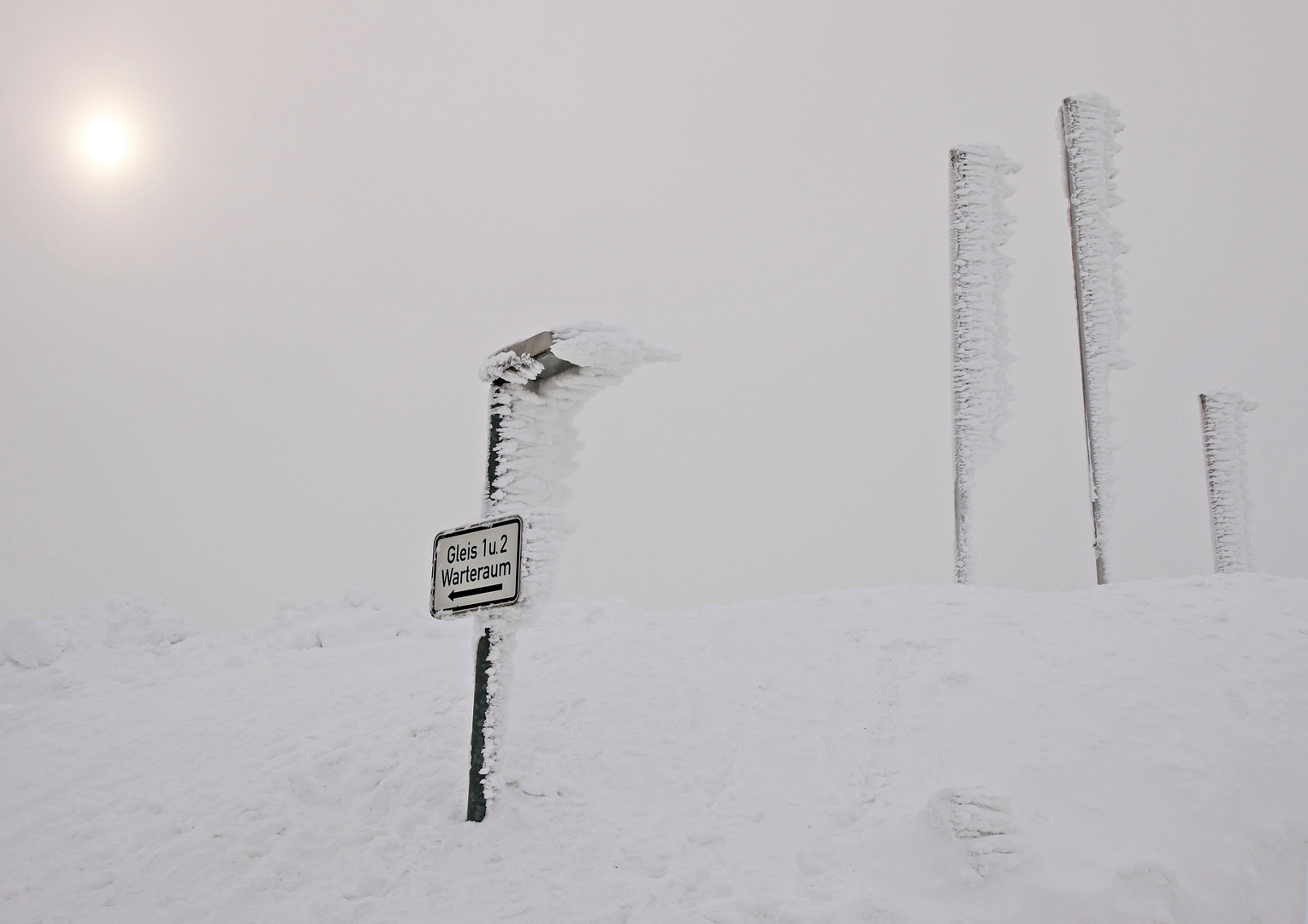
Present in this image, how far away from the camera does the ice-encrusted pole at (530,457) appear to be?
6520mm

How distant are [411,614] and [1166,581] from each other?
1262 cm

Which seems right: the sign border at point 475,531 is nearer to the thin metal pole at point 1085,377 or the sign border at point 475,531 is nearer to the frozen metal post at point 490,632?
the frozen metal post at point 490,632

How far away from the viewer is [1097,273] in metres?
14.5

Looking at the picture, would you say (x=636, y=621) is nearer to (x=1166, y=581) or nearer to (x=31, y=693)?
(x=1166, y=581)

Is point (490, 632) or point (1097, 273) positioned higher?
point (1097, 273)

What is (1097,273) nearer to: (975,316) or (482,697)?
(975,316)

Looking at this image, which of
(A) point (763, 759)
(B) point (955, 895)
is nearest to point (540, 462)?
(A) point (763, 759)

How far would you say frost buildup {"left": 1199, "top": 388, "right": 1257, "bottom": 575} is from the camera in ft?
53.6

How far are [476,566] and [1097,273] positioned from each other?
43.1ft

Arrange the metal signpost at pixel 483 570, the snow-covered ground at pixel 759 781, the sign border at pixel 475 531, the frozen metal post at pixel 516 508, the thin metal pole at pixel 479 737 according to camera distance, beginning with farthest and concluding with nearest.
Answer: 1. the thin metal pole at pixel 479 737
2. the frozen metal post at pixel 516 508
3. the metal signpost at pixel 483 570
4. the sign border at pixel 475 531
5. the snow-covered ground at pixel 759 781

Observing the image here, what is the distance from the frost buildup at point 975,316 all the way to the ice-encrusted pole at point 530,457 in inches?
308

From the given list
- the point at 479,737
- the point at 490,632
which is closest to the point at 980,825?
the point at 479,737

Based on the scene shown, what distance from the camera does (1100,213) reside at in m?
14.8

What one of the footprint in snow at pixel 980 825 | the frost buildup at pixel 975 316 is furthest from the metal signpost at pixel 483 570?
the frost buildup at pixel 975 316
